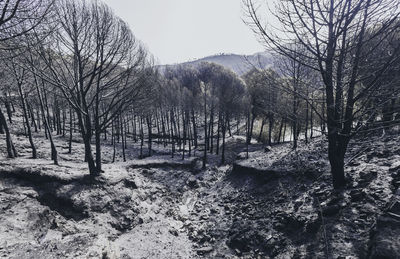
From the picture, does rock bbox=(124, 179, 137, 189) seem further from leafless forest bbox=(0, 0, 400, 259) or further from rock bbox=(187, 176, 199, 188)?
rock bbox=(187, 176, 199, 188)

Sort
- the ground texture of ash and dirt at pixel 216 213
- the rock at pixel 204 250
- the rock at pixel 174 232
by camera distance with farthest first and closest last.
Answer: the rock at pixel 174 232
the rock at pixel 204 250
the ground texture of ash and dirt at pixel 216 213

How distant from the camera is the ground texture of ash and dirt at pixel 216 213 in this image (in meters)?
6.51

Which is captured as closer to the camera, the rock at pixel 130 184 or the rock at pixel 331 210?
the rock at pixel 331 210

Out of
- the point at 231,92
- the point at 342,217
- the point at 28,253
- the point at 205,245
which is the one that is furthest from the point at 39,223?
the point at 231,92

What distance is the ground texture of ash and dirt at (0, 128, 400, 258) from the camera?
21.4 ft

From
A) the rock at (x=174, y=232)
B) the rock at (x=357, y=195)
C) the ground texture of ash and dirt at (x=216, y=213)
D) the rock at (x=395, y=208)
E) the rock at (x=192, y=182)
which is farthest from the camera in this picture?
the rock at (x=192, y=182)

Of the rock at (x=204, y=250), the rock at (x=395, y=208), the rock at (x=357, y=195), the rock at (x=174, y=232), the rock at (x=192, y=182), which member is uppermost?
the rock at (x=395, y=208)

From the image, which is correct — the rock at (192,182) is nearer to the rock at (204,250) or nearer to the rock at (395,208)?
the rock at (204,250)

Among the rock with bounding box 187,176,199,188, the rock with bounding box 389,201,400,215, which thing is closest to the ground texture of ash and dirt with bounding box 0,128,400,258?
the rock with bounding box 389,201,400,215

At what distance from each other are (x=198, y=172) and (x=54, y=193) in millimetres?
13159

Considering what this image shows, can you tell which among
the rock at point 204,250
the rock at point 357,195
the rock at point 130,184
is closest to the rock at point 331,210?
the rock at point 357,195

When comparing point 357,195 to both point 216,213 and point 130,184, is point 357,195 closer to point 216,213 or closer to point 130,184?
point 216,213

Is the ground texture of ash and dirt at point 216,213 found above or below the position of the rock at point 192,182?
above

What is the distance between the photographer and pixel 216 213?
12531mm
